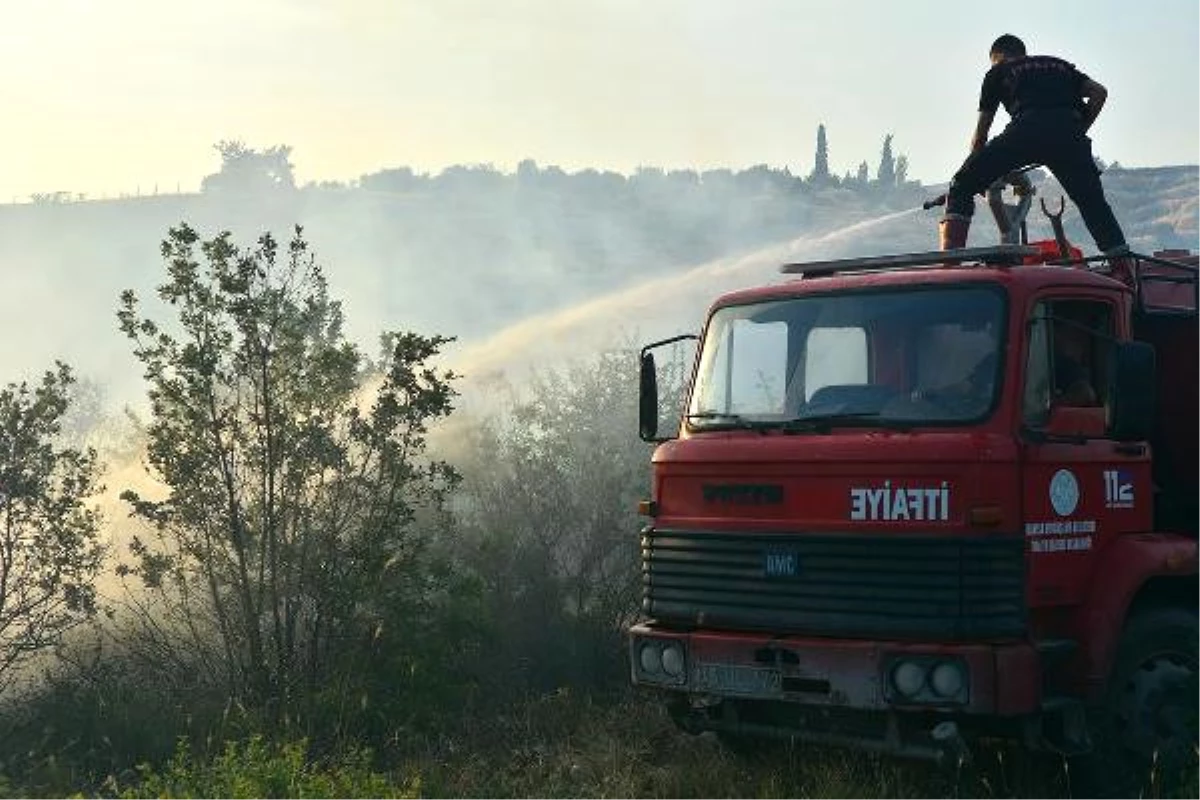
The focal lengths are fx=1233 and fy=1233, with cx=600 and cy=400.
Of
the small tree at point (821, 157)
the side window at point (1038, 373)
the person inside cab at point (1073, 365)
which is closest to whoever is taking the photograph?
the side window at point (1038, 373)

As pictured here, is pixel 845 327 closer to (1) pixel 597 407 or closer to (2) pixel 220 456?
(2) pixel 220 456

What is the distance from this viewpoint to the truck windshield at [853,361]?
572cm

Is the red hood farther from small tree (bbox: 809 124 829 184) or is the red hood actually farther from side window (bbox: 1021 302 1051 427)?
small tree (bbox: 809 124 829 184)

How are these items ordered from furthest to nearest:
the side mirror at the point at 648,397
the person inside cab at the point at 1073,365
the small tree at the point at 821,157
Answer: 1. the small tree at the point at 821,157
2. the side mirror at the point at 648,397
3. the person inside cab at the point at 1073,365

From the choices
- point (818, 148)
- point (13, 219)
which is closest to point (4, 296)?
point (13, 219)

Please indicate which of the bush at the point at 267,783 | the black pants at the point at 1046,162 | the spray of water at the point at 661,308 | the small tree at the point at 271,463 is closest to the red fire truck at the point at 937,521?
the black pants at the point at 1046,162

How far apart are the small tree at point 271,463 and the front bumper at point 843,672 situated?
2884 mm

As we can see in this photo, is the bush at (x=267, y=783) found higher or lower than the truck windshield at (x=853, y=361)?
lower

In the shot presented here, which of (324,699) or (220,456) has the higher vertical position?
(220,456)

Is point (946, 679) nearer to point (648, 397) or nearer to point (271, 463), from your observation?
point (648, 397)

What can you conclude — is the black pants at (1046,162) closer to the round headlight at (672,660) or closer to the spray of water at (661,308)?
the round headlight at (672,660)

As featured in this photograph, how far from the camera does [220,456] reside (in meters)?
8.32

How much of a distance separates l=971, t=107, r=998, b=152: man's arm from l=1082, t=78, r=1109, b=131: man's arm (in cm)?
55

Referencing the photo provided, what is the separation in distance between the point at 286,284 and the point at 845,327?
426 cm
